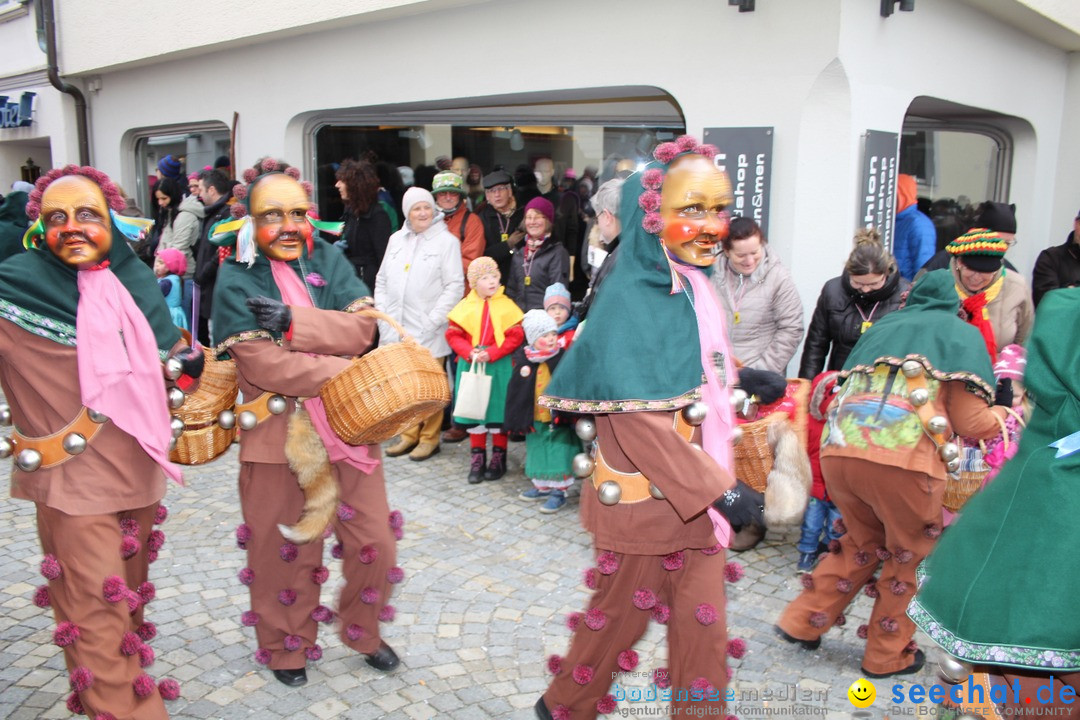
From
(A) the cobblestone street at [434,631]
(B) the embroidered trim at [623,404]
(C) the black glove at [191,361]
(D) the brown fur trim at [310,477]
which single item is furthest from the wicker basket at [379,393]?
(A) the cobblestone street at [434,631]

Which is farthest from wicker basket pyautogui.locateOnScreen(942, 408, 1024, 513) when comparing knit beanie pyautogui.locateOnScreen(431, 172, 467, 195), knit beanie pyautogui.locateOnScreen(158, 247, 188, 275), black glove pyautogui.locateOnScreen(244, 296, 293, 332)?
knit beanie pyautogui.locateOnScreen(158, 247, 188, 275)

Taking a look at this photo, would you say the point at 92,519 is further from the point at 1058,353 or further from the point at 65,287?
the point at 1058,353

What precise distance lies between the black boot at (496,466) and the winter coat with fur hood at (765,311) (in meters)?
2.07

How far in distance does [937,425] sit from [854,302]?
1.78 metres

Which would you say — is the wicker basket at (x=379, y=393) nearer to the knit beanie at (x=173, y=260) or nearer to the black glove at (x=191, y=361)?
the black glove at (x=191, y=361)

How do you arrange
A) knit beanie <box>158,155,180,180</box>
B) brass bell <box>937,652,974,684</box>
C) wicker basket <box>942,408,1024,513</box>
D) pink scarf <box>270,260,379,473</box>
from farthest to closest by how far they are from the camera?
knit beanie <box>158,155,180,180</box>
wicker basket <box>942,408,1024,513</box>
pink scarf <box>270,260,379,473</box>
brass bell <box>937,652,974,684</box>

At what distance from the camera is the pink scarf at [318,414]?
3.57m

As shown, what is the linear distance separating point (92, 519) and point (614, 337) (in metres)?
1.93

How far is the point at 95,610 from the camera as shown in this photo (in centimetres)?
297

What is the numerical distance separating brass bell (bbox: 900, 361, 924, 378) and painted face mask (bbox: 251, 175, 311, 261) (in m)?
2.55

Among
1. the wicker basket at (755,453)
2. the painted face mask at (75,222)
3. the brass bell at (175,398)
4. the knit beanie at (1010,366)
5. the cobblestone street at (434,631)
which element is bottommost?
the cobblestone street at (434,631)

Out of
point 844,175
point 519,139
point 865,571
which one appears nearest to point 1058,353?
point 865,571

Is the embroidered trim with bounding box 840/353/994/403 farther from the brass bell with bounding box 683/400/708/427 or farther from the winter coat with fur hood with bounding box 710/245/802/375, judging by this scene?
the winter coat with fur hood with bounding box 710/245/802/375

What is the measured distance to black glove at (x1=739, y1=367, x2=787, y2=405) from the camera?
3.26 metres
